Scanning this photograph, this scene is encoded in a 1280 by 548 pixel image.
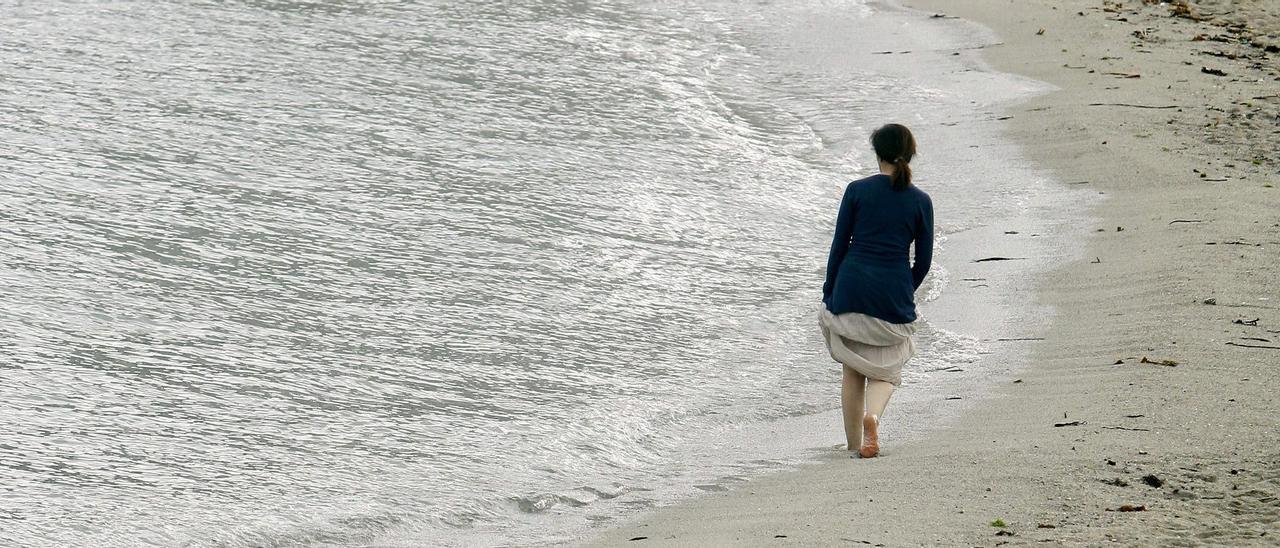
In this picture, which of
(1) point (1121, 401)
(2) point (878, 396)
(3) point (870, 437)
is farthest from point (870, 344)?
(1) point (1121, 401)

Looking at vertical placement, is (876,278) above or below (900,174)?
below

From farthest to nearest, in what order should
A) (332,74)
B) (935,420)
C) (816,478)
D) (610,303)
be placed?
(332,74) < (610,303) < (935,420) < (816,478)

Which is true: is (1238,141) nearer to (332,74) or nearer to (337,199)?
(337,199)

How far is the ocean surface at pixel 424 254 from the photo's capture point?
5684 millimetres

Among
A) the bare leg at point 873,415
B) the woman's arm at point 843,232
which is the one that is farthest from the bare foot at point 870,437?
the woman's arm at point 843,232

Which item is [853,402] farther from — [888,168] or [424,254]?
[424,254]

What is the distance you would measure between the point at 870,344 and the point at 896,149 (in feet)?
2.46

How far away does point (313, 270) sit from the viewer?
8391 mm

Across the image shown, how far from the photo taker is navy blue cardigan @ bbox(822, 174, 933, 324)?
5.44m

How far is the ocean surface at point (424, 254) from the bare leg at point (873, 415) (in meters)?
0.28

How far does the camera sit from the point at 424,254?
28.8ft

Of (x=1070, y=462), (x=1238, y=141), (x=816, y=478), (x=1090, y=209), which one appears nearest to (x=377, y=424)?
(x=816, y=478)

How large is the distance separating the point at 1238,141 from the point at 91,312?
312 inches

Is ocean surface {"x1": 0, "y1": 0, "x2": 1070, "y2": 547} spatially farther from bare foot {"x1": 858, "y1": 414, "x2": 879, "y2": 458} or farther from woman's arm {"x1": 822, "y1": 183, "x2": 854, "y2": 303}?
woman's arm {"x1": 822, "y1": 183, "x2": 854, "y2": 303}
